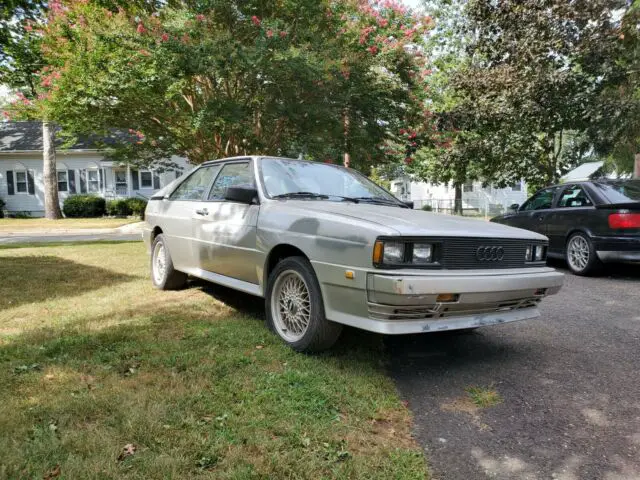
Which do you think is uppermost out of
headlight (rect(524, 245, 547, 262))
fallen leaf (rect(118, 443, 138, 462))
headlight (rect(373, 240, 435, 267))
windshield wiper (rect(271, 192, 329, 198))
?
windshield wiper (rect(271, 192, 329, 198))

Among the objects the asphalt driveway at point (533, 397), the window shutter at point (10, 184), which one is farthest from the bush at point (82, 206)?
the asphalt driveway at point (533, 397)

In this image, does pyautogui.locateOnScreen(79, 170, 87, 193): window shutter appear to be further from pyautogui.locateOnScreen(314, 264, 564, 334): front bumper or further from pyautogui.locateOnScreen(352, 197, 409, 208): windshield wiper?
pyautogui.locateOnScreen(314, 264, 564, 334): front bumper

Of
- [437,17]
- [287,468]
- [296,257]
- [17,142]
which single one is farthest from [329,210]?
[17,142]

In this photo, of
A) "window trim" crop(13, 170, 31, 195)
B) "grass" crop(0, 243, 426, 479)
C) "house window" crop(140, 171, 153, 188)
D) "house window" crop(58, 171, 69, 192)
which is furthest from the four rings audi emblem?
"window trim" crop(13, 170, 31, 195)

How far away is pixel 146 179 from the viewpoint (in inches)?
1129

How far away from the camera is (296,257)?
3850 mm

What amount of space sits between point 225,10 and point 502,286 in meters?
8.58

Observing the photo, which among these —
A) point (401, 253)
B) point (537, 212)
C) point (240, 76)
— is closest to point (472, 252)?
point (401, 253)

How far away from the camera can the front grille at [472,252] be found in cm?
333

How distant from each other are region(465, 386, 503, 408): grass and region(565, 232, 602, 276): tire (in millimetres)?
4963

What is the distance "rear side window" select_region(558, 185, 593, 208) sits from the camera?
7664 mm

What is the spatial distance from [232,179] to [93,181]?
87.4ft

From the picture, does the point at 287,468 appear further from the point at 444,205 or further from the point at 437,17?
the point at 444,205

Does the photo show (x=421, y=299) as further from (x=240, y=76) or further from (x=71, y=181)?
(x=71, y=181)
